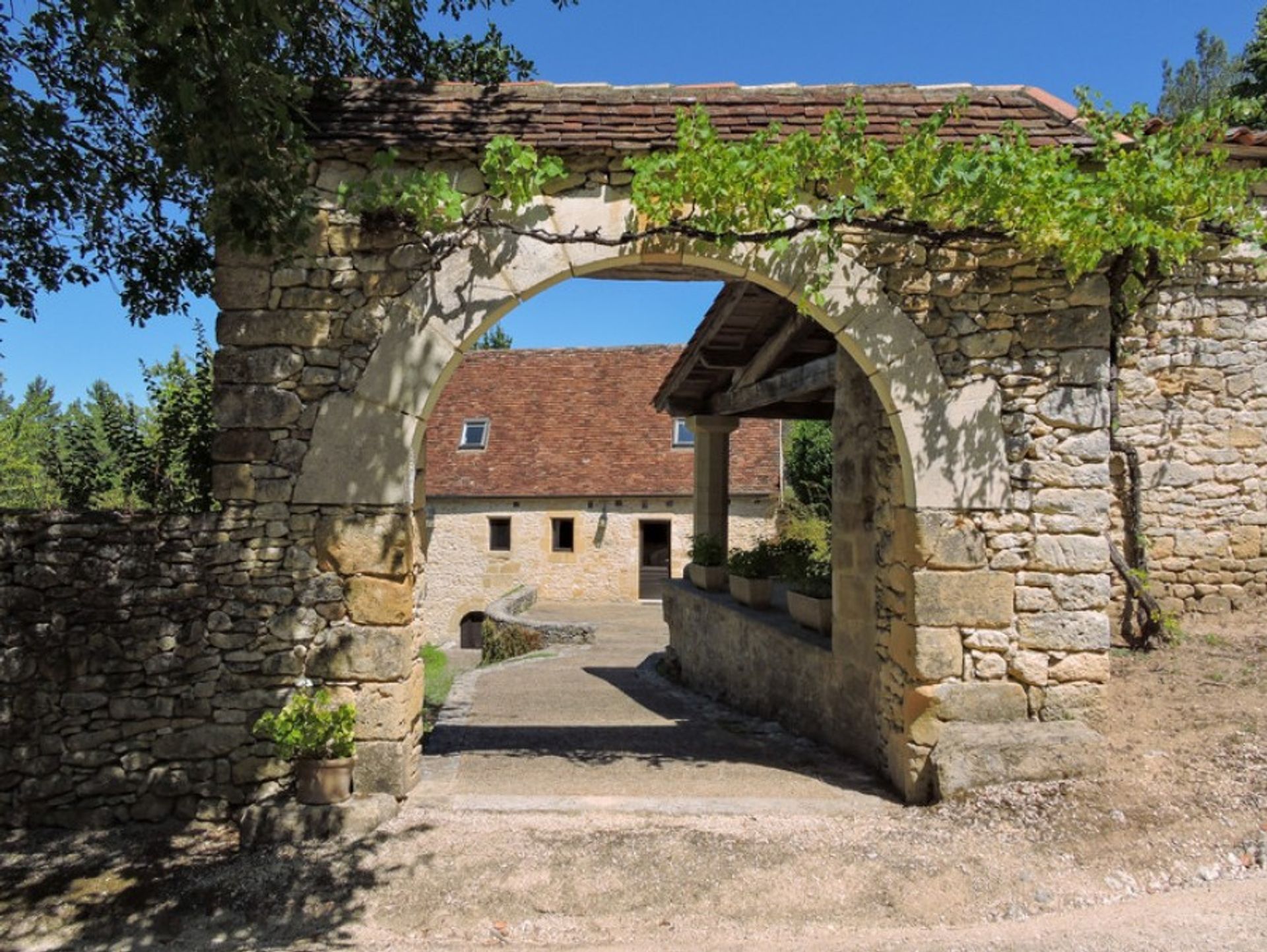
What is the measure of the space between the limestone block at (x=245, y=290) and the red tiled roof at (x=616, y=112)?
76 centimetres

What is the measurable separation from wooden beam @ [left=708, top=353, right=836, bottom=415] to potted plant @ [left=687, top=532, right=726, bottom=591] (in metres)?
1.57

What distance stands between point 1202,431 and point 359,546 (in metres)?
6.91

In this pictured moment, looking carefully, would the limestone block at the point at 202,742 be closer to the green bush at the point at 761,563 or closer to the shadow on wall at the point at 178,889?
the shadow on wall at the point at 178,889

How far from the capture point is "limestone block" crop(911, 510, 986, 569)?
4.59 m

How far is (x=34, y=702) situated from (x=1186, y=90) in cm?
3187

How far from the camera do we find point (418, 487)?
504 centimetres

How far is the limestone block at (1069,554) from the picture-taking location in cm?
456

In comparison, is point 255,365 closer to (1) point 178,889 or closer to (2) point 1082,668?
(1) point 178,889

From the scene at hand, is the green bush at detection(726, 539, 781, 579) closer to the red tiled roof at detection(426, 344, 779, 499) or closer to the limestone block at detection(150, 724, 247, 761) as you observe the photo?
the limestone block at detection(150, 724, 247, 761)

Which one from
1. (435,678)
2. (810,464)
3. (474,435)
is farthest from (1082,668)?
(474,435)

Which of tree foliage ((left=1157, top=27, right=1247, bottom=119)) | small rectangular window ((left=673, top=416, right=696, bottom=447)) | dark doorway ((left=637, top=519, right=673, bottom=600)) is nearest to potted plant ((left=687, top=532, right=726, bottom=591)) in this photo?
dark doorway ((left=637, top=519, right=673, bottom=600))

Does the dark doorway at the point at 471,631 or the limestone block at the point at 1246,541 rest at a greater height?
the limestone block at the point at 1246,541

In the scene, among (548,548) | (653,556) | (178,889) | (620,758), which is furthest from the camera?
(653,556)

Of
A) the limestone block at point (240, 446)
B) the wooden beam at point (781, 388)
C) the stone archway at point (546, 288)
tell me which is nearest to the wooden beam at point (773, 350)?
the wooden beam at point (781, 388)
